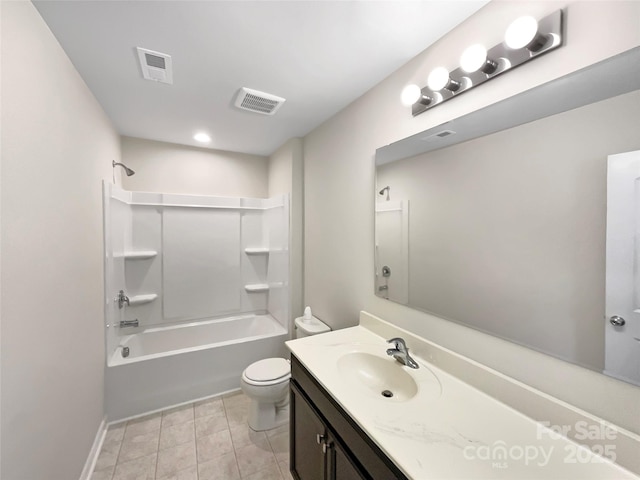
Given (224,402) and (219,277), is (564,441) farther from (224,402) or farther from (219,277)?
(219,277)

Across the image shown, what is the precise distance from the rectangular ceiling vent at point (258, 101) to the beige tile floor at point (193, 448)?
8.11 feet

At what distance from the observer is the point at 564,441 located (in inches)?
33.2

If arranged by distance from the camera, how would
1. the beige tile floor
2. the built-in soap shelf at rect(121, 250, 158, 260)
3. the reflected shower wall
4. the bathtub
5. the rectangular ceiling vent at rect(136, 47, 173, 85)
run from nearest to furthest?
1. the rectangular ceiling vent at rect(136, 47, 173, 85)
2. the reflected shower wall
3. the beige tile floor
4. the bathtub
5. the built-in soap shelf at rect(121, 250, 158, 260)

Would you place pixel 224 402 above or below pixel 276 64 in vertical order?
below

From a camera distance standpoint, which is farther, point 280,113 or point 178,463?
point 280,113

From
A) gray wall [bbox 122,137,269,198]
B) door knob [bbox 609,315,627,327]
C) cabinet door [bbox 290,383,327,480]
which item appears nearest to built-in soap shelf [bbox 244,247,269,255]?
gray wall [bbox 122,137,269,198]

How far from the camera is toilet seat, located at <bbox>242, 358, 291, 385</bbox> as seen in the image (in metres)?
1.94

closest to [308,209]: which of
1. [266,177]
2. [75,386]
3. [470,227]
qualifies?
[266,177]

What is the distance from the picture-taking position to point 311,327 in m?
2.24

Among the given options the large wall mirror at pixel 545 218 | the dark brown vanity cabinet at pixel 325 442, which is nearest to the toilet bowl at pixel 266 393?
the dark brown vanity cabinet at pixel 325 442

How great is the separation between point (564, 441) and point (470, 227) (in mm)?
799

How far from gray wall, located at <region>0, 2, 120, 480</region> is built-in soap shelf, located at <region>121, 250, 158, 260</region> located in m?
0.97

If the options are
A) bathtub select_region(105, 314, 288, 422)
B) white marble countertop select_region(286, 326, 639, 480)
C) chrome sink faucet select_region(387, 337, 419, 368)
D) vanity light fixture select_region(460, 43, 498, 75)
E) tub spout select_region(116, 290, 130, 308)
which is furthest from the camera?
tub spout select_region(116, 290, 130, 308)

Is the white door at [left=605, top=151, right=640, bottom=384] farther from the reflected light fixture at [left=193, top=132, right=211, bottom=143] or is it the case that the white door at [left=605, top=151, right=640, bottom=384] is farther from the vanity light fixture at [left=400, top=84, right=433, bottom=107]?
the reflected light fixture at [left=193, top=132, right=211, bottom=143]
